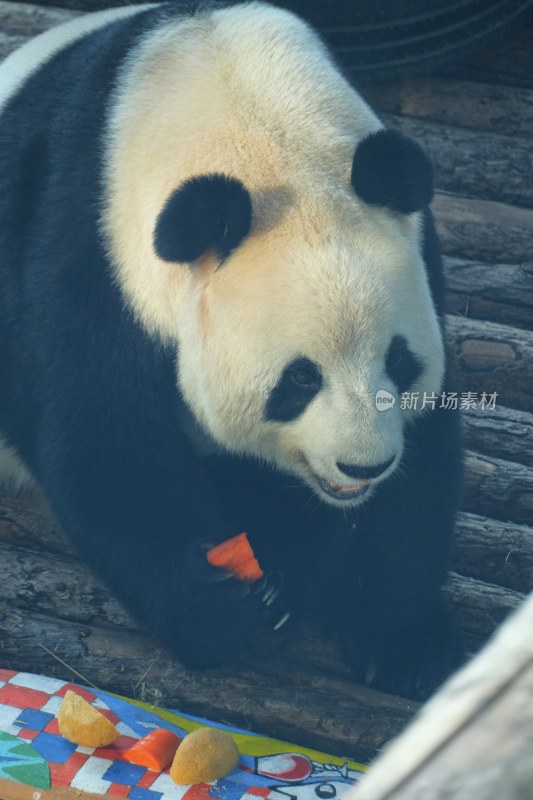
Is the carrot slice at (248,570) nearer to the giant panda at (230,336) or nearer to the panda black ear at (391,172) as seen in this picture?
the giant panda at (230,336)

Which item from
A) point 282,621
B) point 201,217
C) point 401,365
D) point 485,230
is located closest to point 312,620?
point 282,621

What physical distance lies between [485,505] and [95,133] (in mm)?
1727

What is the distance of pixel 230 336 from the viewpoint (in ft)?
8.48

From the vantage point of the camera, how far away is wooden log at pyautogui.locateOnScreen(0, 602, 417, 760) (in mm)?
2861

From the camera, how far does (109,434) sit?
9.34 ft

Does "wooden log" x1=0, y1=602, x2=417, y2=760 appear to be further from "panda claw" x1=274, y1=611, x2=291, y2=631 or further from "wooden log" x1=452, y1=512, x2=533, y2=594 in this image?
"wooden log" x1=452, y1=512, x2=533, y2=594

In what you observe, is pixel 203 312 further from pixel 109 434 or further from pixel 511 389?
pixel 511 389

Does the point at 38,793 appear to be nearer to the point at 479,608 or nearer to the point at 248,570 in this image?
the point at 248,570

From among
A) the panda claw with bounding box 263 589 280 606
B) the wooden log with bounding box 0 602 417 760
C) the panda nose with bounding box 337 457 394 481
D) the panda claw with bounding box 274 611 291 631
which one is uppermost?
the panda nose with bounding box 337 457 394 481

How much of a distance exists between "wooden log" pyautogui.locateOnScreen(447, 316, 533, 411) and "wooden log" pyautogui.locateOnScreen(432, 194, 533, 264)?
Result: 568mm

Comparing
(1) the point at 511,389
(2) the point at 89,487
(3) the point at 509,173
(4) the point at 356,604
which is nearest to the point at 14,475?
(2) the point at 89,487

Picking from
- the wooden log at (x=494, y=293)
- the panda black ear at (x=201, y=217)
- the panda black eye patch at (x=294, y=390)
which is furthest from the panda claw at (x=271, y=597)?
the wooden log at (x=494, y=293)

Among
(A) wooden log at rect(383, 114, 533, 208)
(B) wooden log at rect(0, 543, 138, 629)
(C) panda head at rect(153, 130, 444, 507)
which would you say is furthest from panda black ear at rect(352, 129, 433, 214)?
(A) wooden log at rect(383, 114, 533, 208)

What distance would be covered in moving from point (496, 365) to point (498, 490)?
2.20 ft
